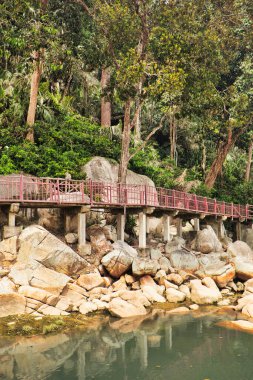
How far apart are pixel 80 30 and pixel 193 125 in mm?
12019

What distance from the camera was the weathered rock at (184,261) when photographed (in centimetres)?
1883

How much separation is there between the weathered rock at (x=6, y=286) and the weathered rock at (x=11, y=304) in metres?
0.14

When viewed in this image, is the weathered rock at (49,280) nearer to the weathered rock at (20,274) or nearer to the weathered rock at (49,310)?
the weathered rock at (20,274)

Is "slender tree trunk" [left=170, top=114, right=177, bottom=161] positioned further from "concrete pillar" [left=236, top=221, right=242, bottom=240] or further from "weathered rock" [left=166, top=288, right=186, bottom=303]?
"weathered rock" [left=166, top=288, right=186, bottom=303]

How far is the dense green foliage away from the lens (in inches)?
774

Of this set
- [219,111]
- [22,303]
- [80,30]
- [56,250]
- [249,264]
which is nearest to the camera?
[22,303]

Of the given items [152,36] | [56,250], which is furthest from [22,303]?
[152,36]

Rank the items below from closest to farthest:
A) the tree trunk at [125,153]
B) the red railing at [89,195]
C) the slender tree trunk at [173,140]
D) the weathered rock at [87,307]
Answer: the weathered rock at [87,307] → the red railing at [89,195] → the tree trunk at [125,153] → the slender tree trunk at [173,140]

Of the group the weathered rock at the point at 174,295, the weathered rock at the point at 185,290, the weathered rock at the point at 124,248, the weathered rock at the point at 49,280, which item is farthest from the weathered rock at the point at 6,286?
the weathered rock at the point at 185,290

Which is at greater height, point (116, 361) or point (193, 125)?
point (193, 125)

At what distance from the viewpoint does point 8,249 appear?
15484mm

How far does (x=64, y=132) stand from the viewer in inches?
939

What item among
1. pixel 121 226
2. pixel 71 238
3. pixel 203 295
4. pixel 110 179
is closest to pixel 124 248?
pixel 121 226

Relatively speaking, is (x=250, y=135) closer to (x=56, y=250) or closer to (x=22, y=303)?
→ (x=56, y=250)
